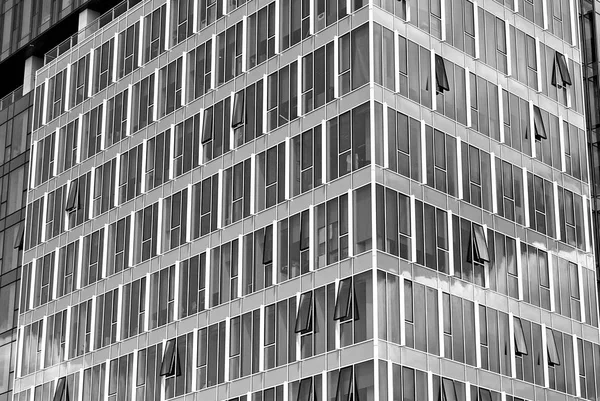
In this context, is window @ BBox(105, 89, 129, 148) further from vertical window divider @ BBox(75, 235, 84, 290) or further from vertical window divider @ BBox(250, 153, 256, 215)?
vertical window divider @ BBox(250, 153, 256, 215)

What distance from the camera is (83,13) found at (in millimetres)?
78375

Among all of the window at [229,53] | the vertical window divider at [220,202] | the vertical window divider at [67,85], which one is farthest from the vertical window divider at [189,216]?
the vertical window divider at [67,85]

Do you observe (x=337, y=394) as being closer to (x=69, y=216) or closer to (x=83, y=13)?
(x=69, y=216)

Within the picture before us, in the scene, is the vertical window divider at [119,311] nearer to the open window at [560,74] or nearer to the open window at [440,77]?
the open window at [440,77]

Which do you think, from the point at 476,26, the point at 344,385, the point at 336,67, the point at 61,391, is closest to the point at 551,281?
the point at 476,26

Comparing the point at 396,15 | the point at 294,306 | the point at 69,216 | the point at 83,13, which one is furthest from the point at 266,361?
the point at 83,13

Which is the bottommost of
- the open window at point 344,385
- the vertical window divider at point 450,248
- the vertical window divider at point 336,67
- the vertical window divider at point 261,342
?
the open window at point 344,385

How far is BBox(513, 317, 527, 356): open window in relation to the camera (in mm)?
57000

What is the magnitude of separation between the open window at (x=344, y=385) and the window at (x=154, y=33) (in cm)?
2353

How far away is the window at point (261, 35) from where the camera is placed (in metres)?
61.1

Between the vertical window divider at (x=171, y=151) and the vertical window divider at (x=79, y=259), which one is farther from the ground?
the vertical window divider at (x=171, y=151)

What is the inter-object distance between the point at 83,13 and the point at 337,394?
1391 inches

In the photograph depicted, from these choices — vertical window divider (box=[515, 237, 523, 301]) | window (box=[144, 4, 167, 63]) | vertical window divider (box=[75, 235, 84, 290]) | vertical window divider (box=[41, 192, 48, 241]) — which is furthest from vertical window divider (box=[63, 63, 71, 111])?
vertical window divider (box=[515, 237, 523, 301])

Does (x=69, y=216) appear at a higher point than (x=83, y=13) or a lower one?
lower
